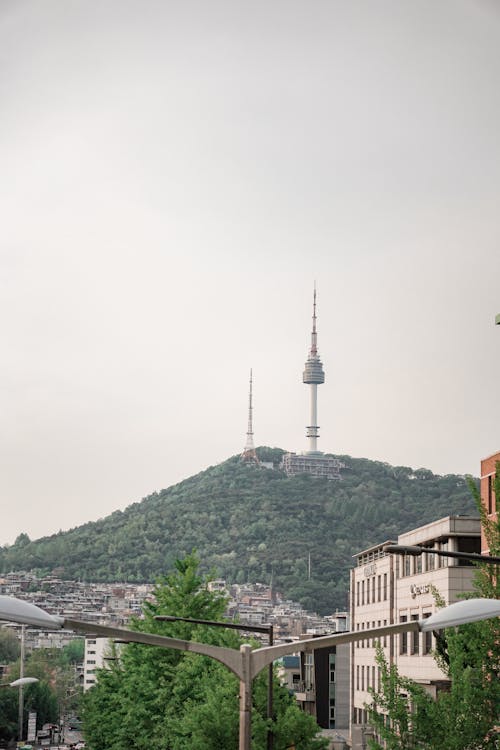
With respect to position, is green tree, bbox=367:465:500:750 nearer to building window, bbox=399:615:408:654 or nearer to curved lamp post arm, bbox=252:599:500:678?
curved lamp post arm, bbox=252:599:500:678

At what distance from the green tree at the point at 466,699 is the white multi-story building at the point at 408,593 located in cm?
2813

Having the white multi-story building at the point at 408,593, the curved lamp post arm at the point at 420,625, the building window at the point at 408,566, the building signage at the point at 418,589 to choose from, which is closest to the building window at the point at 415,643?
the white multi-story building at the point at 408,593

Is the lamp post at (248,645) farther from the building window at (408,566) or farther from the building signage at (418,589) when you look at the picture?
the building window at (408,566)

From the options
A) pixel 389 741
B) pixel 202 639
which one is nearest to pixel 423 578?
pixel 202 639

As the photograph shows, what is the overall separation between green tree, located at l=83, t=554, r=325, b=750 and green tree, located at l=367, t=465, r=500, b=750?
28.9 feet

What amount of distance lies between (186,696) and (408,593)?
31.7m

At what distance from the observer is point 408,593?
270 ft

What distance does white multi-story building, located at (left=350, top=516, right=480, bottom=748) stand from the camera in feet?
232

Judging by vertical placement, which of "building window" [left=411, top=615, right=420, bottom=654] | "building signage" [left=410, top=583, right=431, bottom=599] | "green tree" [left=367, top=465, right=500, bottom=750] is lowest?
"green tree" [left=367, top=465, right=500, bottom=750]

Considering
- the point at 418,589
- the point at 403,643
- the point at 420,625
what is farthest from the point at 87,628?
the point at 403,643

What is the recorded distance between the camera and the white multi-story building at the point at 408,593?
232 feet

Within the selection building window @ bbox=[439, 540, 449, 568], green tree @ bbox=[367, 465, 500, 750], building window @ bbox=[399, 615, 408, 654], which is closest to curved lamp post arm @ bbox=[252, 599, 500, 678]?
green tree @ bbox=[367, 465, 500, 750]

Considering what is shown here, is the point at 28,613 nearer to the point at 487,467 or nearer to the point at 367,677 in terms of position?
the point at 487,467

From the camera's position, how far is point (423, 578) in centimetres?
7656
